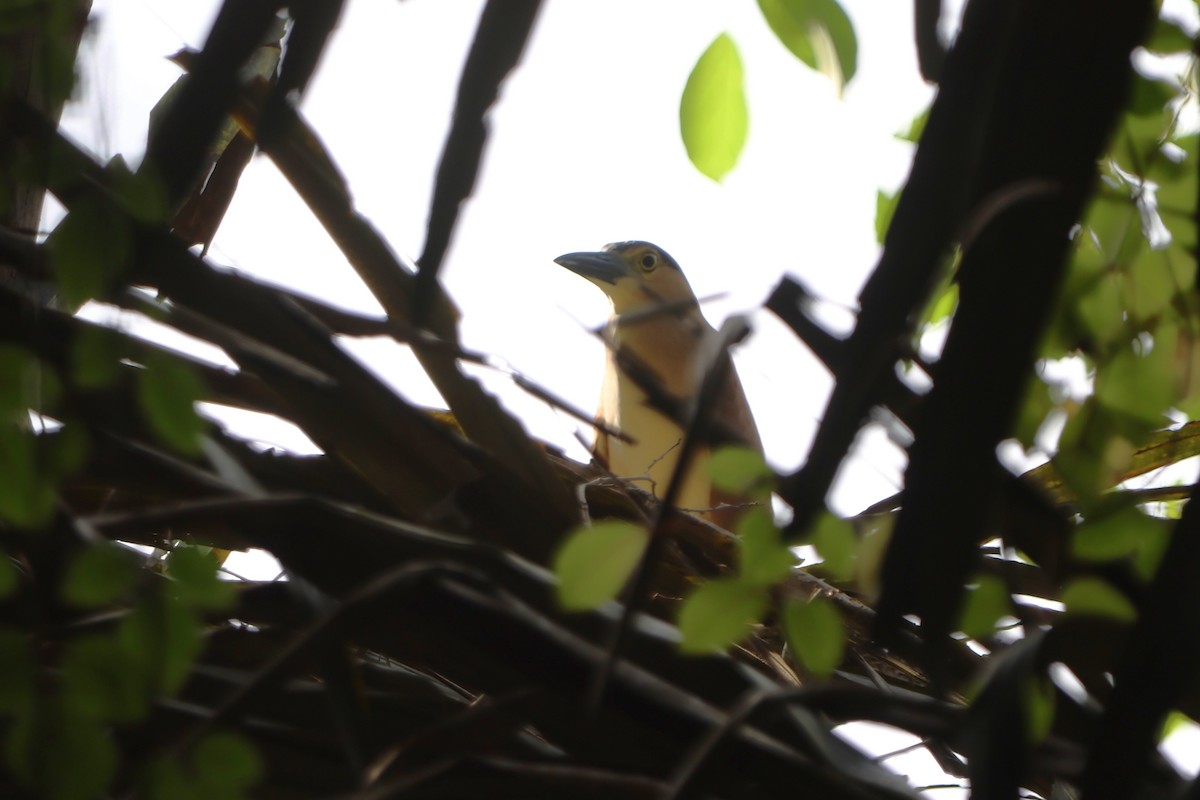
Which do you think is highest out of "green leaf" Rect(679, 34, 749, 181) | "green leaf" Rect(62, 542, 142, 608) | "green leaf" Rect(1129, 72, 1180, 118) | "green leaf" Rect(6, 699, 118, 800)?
"green leaf" Rect(1129, 72, 1180, 118)

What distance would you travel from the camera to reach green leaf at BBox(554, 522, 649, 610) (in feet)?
1.52

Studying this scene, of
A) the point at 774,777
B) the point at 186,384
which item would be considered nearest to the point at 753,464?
the point at 774,777

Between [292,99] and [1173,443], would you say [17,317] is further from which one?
[1173,443]

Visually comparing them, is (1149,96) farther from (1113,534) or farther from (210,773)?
(210,773)

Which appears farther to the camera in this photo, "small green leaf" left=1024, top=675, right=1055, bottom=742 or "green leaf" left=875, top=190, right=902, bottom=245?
"green leaf" left=875, top=190, right=902, bottom=245

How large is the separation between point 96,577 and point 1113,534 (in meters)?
0.46

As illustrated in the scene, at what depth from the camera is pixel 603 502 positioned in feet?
4.29

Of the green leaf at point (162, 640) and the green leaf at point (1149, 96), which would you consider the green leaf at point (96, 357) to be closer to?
the green leaf at point (162, 640)

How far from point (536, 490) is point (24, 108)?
401 mm

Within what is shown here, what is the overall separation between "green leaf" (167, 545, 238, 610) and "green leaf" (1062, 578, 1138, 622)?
15.3 inches

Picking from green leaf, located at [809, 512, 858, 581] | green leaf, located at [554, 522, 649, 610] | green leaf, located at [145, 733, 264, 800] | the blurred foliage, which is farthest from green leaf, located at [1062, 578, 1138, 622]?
green leaf, located at [145, 733, 264, 800]

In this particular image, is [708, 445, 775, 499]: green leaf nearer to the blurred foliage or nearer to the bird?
the blurred foliage

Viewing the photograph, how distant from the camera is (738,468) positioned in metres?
0.52

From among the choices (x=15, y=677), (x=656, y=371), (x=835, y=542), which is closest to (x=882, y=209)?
(x=835, y=542)
